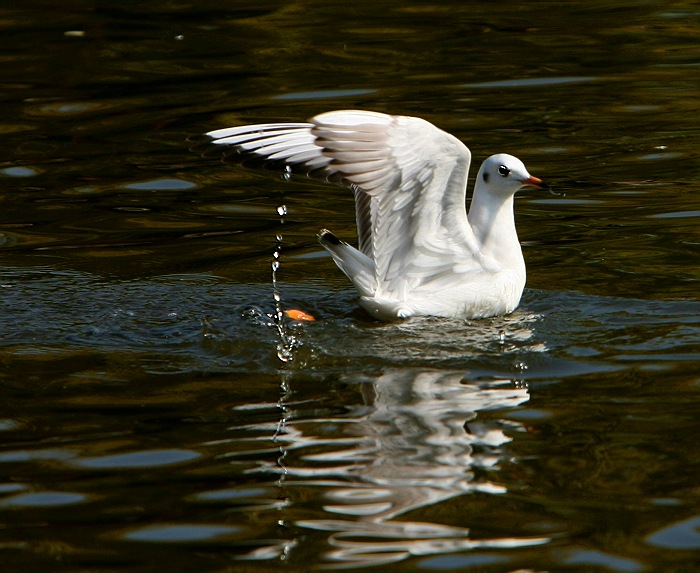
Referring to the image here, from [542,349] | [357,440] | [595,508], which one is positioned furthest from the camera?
[542,349]

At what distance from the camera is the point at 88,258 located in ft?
31.2

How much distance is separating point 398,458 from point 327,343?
1.88 m

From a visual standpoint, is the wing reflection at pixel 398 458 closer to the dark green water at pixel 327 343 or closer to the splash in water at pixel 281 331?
the dark green water at pixel 327 343

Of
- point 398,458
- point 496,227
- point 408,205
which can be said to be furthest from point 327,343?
point 398,458

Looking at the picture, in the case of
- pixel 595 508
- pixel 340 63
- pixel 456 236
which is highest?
pixel 340 63

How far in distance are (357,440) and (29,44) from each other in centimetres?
1134

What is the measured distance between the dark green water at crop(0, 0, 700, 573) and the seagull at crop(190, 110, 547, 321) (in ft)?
0.74

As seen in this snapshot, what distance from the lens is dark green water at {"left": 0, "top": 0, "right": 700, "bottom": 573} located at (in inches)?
201

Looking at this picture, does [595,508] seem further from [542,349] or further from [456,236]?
[456,236]

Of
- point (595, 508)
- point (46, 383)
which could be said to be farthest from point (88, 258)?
point (595, 508)

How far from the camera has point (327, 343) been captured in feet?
24.5

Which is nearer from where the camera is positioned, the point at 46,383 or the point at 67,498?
the point at 67,498

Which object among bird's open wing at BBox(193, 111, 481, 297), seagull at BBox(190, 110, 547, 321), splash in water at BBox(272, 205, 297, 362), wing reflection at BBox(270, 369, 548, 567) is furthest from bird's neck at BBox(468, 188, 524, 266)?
wing reflection at BBox(270, 369, 548, 567)

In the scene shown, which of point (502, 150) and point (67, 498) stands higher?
point (502, 150)
